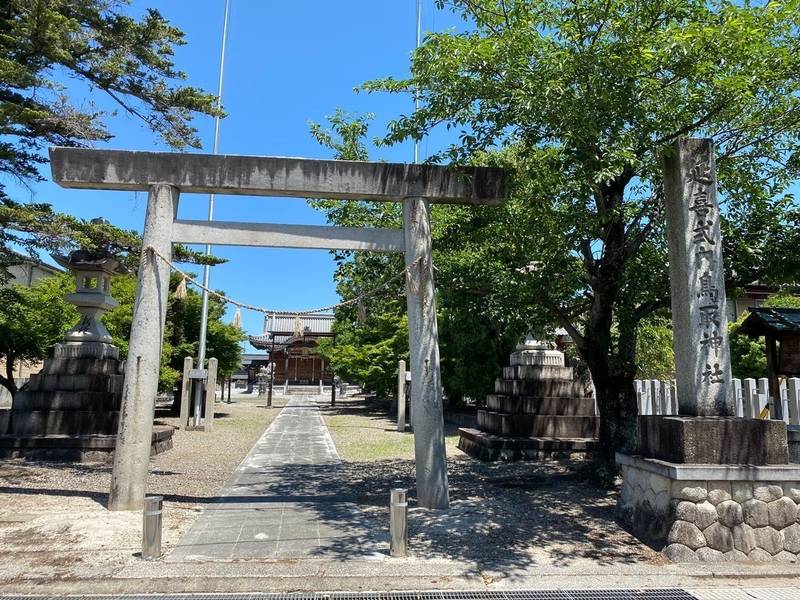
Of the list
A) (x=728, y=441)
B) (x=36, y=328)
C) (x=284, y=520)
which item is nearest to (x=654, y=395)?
(x=728, y=441)

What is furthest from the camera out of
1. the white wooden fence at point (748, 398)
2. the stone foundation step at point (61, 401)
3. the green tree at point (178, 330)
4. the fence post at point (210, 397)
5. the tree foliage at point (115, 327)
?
the green tree at point (178, 330)

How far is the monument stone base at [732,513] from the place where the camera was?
18.8 ft

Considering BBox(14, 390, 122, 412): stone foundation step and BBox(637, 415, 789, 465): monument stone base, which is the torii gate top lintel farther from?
BBox(14, 390, 122, 412): stone foundation step

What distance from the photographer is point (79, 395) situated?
494 inches

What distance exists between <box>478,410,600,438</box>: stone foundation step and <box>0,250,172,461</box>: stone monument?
8087mm

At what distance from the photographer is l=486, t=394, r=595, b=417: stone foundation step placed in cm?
1347

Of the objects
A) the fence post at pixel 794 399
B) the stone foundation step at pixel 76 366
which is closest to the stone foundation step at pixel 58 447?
the stone foundation step at pixel 76 366

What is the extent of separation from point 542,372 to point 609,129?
802cm

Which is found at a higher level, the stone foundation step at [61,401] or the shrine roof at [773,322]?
the shrine roof at [773,322]

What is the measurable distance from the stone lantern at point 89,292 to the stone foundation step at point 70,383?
99 centimetres

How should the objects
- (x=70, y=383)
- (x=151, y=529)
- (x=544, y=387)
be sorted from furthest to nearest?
(x=544, y=387)
(x=70, y=383)
(x=151, y=529)

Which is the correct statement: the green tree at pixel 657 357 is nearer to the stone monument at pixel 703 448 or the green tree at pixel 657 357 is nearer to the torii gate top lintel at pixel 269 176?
the stone monument at pixel 703 448

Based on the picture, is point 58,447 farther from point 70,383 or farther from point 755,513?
point 755,513

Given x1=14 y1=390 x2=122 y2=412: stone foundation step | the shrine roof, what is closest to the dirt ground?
x1=14 y1=390 x2=122 y2=412: stone foundation step
